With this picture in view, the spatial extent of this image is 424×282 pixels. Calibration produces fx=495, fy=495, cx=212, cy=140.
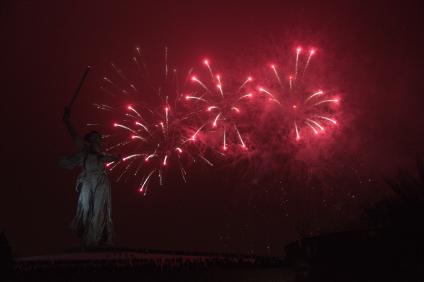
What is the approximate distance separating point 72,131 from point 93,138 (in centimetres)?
88

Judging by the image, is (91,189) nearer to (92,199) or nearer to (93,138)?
(92,199)

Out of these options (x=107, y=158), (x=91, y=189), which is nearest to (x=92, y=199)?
(x=91, y=189)

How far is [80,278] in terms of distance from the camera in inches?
503

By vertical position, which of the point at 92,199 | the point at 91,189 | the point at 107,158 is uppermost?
the point at 107,158

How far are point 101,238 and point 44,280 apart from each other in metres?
6.97

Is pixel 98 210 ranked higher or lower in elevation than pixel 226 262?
higher

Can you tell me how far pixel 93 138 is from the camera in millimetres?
20281

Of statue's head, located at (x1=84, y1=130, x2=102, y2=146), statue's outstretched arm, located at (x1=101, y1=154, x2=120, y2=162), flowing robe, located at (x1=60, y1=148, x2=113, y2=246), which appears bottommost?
flowing robe, located at (x1=60, y1=148, x2=113, y2=246)

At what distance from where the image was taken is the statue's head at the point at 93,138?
2027 cm

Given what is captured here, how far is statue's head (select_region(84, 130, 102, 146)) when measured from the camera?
2027 centimetres

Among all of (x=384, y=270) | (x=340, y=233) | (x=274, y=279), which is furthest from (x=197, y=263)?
(x=384, y=270)

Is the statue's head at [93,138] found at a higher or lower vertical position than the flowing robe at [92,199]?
higher

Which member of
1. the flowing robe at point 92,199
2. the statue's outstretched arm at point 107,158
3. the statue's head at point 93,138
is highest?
the statue's head at point 93,138

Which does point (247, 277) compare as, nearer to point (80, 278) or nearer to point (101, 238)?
point (80, 278)
